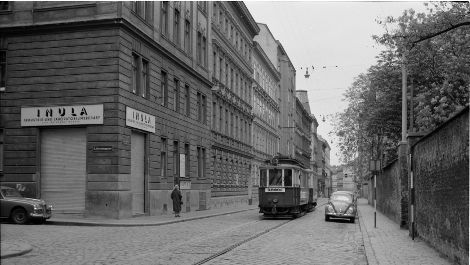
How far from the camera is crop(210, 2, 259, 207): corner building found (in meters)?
45.3

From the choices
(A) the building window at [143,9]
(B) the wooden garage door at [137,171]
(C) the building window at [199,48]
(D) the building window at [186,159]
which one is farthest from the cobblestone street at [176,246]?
(C) the building window at [199,48]

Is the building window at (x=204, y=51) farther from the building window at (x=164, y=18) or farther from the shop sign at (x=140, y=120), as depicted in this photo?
the shop sign at (x=140, y=120)

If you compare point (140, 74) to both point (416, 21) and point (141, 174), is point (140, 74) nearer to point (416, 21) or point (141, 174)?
point (141, 174)

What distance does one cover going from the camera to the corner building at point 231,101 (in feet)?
149

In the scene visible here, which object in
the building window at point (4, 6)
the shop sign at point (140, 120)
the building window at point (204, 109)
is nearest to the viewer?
the shop sign at point (140, 120)

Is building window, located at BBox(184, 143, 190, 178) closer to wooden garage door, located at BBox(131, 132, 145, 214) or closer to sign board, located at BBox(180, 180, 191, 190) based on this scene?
sign board, located at BBox(180, 180, 191, 190)

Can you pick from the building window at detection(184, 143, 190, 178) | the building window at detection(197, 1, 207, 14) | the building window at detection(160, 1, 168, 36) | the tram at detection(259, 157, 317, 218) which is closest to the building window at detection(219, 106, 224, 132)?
the building window at detection(197, 1, 207, 14)

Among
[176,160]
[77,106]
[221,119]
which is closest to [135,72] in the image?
[77,106]

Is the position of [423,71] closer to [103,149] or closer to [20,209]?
[103,149]

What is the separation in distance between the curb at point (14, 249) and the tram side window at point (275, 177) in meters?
17.5

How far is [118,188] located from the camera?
84.2 ft

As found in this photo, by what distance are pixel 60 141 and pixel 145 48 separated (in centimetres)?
637

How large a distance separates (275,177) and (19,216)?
13.3 meters

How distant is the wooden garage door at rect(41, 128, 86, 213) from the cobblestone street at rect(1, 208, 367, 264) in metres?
4.88
